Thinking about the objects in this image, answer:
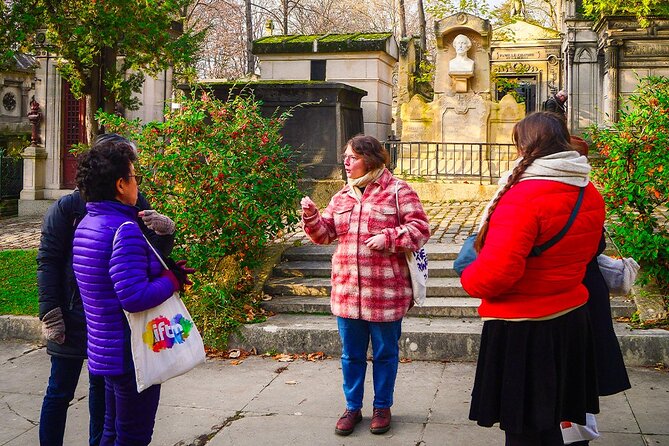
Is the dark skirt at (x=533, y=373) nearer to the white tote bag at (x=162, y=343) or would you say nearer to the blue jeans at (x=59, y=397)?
the white tote bag at (x=162, y=343)

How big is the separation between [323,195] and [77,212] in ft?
33.1

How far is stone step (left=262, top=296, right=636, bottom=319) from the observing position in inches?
292

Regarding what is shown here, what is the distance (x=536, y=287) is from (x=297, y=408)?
262 centimetres

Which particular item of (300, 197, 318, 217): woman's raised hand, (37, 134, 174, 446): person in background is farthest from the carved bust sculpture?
(37, 134, 174, 446): person in background

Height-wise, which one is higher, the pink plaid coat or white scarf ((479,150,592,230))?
white scarf ((479,150,592,230))

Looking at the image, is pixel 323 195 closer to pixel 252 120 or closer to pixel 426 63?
pixel 252 120

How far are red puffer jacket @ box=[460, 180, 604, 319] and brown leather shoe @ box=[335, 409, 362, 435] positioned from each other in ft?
5.67

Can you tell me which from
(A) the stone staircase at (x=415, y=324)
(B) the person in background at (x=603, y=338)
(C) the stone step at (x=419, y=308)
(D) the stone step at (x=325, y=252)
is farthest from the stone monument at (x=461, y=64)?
(B) the person in background at (x=603, y=338)

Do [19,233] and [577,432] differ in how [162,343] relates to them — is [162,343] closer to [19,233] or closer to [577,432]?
[577,432]

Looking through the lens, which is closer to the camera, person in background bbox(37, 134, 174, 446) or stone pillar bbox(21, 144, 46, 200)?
person in background bbox(37, 134, 174, 446)

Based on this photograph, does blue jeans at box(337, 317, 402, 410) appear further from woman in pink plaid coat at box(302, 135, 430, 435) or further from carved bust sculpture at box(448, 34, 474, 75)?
carved bust sculpture at box(448, 34, 474, 75)

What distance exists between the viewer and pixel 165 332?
3.84 m

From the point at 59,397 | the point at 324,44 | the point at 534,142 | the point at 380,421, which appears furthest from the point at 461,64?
the point at 59,397

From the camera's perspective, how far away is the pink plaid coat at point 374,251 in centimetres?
507
